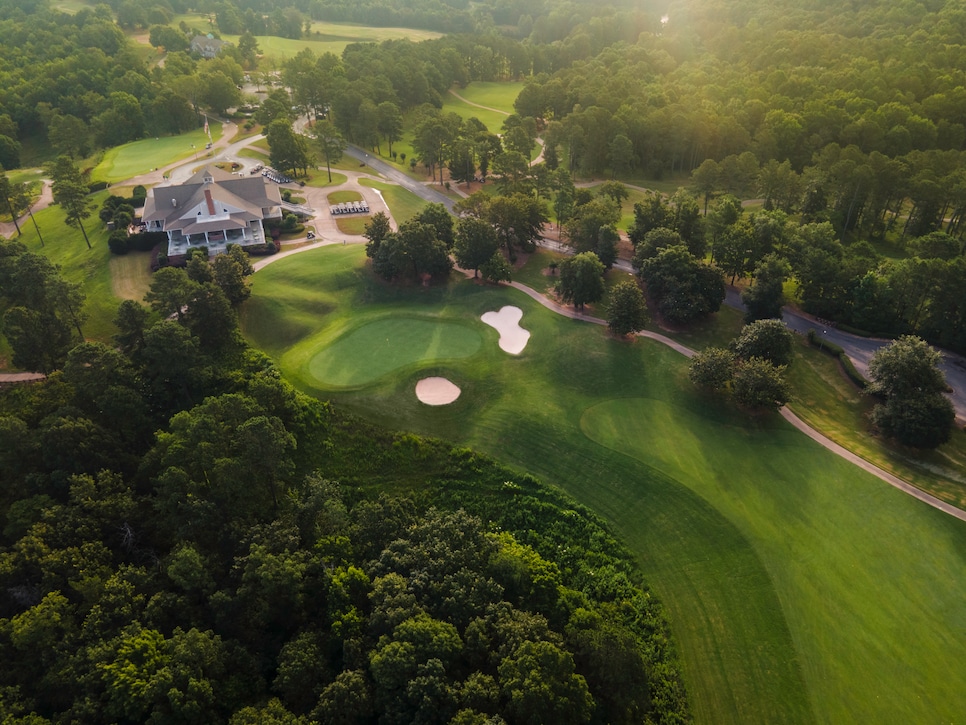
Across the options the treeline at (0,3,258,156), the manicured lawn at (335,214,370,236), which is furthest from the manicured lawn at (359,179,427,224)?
the treeline at (0,3,258,156)

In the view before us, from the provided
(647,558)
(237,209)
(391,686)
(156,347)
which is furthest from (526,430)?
(237,209)

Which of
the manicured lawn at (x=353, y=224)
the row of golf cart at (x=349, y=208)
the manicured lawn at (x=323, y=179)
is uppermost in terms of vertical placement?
the manicured lawn at (x=323, y=179)

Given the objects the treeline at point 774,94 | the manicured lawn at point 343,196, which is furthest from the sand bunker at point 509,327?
the treeline at point 774,94

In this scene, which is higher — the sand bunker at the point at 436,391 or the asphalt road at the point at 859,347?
the asphalt road at the point at 859,347

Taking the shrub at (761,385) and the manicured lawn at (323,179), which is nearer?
the shrub at (761,385)

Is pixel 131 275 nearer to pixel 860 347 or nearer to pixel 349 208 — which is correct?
pixel 349 208

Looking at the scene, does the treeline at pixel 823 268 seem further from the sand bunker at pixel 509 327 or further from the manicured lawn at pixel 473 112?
the manicured lawn at pixel 473 112

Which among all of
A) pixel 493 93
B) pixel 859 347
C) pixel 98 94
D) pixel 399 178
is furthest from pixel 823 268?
pixel 98 94
